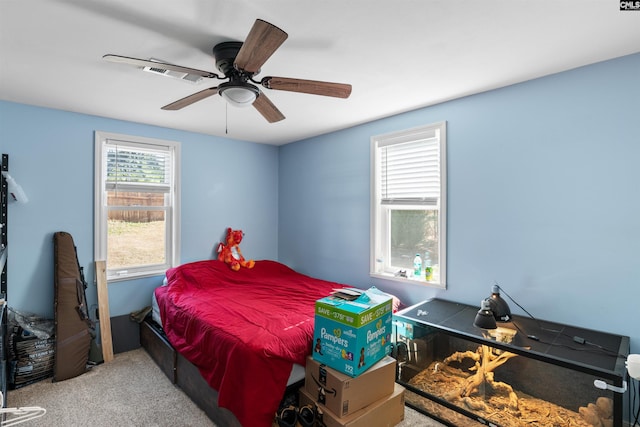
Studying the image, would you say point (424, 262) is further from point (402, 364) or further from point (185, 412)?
point (185, 412)

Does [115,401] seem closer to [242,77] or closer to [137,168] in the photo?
[137,168]

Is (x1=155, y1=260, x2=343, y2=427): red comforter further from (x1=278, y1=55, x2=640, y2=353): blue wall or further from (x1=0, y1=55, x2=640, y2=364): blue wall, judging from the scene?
(x1=278, y1=55, x2=640, y2=353): blue wall

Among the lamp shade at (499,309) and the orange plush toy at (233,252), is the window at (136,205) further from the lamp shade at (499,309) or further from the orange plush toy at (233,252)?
the lamp shade at (499,309)

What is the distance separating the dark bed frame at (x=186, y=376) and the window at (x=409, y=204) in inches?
62.1

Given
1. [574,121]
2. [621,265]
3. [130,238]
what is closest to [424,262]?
[621,265]

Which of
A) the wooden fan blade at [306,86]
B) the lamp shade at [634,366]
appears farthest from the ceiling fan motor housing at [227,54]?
the lamp shade at [634,366]

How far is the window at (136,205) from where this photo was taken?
3.24m

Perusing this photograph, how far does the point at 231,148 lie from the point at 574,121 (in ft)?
11.4

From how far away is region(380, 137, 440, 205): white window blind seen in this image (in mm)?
2918

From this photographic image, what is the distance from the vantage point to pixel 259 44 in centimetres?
141

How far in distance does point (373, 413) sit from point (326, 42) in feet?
7.17

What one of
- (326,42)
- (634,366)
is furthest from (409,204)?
(634,366)

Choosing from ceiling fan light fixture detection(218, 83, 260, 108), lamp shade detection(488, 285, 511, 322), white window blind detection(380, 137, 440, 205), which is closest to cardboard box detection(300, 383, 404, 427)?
lamp shade detection(488, 285, 511, 322)

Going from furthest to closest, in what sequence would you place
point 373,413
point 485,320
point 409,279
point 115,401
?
point 409,279 < point 115,401 < point 485,320 < point 373,413
